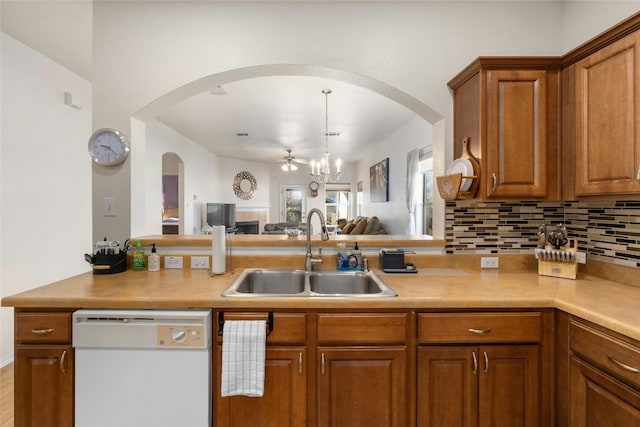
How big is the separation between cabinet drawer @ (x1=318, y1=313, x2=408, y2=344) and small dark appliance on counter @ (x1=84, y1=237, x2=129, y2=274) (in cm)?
133

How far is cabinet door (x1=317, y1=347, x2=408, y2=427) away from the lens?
56.4 inches

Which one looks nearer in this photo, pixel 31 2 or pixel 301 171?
pixel 31 2

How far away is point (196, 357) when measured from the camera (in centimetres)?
139

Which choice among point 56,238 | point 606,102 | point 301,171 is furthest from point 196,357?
point 301,171

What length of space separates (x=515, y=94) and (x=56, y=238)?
12.7 feet

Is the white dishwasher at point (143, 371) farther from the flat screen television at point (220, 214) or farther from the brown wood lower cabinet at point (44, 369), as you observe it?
the flat screen television at point (220, 214)

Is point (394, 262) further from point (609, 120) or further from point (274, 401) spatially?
point (609, 120)

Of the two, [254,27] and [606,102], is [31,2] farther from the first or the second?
[606,102]

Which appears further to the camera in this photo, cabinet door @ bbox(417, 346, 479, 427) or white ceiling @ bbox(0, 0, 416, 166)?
white ceiling @ bbox(0, 0, 416, 166)

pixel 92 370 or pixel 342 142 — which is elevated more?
pixel 342 142

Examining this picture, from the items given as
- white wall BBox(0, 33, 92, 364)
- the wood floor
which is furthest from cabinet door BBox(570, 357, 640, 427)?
white wall BBox(0, 33, 92, 364)

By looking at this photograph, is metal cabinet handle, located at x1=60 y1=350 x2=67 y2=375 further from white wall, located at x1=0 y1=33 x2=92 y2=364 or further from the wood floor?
white wall, located at x1=0 y1=33 x2=92 y2=364

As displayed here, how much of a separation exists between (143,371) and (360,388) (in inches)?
37.3

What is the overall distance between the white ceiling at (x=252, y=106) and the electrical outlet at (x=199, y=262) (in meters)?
1.83
